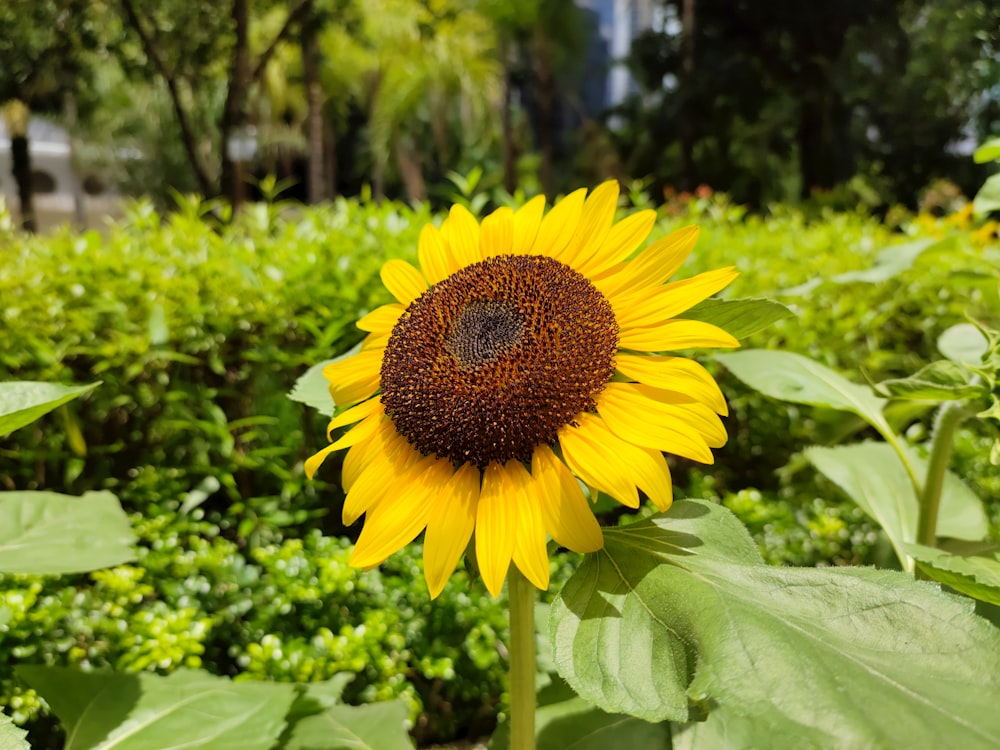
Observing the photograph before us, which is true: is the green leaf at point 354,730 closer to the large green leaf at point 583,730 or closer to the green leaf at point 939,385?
the large green leaf at point 583,730

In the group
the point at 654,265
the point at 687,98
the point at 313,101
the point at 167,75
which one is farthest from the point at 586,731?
the point at 313,101

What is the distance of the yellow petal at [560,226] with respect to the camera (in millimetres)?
816

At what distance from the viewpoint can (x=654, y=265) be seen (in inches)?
29.4

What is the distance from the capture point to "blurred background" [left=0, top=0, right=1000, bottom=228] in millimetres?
9234

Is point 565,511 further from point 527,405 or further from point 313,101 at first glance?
point 313,101

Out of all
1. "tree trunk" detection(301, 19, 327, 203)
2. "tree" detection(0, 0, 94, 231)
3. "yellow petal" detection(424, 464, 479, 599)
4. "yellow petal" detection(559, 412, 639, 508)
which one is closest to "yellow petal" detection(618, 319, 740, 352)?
"yellow petal" detection(559, 412, 639, 508)

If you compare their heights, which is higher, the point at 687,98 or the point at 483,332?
the point at 687,98

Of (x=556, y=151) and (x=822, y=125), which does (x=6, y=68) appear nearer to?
(x=822, y=125)

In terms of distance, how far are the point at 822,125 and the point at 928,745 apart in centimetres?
1394

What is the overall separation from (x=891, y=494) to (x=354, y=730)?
3.54ft

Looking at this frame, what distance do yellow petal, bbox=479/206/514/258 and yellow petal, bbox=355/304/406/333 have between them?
14 cm

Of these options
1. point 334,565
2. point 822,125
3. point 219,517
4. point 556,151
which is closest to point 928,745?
point 334,565

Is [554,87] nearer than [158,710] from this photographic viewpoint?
No

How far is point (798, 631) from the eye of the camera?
0.56m
